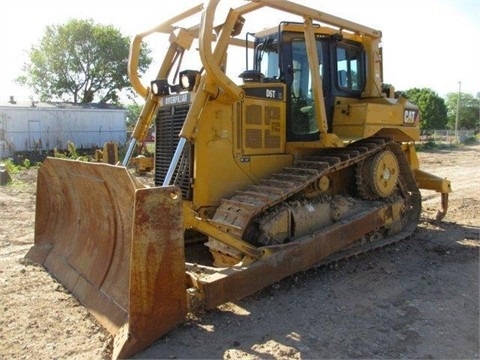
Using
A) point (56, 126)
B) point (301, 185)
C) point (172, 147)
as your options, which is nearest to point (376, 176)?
point (301, 185)

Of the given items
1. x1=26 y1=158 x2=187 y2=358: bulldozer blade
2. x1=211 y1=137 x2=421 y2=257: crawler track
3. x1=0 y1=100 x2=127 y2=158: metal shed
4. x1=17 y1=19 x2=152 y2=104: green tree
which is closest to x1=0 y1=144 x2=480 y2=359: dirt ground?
x1=26 y1=158 x2=187 y2=358: bulldozer blade

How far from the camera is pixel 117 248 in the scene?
171 inches

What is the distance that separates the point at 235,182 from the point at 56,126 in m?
25.7

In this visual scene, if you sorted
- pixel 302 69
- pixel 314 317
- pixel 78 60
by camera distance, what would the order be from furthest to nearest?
pixel 78 60 → pixel 302 69 → pixel 314 317

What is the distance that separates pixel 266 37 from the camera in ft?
20.1

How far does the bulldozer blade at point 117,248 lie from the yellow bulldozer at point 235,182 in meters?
0.01

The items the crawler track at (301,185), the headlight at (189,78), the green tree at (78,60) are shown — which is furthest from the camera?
the green tree at (78,60)

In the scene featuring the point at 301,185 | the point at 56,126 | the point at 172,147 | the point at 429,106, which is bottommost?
the point at 301,185

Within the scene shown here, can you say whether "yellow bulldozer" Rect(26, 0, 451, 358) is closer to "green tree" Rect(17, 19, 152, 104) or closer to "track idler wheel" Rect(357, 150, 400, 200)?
"track idler wheel" Rect(357, 150, 400, 200)

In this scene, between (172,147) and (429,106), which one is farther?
(429,106)

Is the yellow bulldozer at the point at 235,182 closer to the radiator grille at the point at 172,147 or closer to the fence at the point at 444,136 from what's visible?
the radiator grille at the point at 172,147

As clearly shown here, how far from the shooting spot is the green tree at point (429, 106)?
48878 millimetres

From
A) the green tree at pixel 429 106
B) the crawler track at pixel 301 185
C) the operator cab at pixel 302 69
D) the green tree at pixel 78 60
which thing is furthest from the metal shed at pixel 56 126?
the green tree at pixel 429 106

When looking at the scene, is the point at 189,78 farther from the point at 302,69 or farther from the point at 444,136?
the point at 444,136
